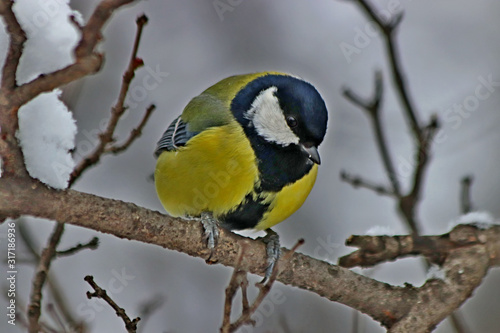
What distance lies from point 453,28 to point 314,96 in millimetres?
2767

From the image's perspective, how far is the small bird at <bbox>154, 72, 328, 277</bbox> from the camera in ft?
6.59

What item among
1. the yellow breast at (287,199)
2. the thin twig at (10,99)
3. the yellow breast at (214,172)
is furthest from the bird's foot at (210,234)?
the thin twig at (10,99)

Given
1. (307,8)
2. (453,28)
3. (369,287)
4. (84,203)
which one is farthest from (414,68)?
(84,203)

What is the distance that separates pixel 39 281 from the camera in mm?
1472

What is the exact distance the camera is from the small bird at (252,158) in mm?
2008

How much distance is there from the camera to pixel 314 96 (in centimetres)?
201

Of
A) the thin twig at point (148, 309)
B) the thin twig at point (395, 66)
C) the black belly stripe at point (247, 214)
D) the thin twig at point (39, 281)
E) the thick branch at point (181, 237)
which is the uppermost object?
the thin twig at point (395, 66)

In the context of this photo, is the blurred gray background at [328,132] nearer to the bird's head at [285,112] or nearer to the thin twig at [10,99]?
the bird's head at [285,112]

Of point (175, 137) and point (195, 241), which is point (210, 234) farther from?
point (175, 137)

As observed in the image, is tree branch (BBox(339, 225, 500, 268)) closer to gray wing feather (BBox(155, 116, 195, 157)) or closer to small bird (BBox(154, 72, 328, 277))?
small bird (BBox(154, 72, 328, 277))

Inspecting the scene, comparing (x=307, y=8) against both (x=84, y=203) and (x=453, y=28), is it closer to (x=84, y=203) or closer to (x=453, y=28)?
(x=453, y=28)

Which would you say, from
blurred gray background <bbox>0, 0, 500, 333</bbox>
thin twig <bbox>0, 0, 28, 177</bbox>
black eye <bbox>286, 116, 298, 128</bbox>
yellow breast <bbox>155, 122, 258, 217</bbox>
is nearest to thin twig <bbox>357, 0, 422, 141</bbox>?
black eye <bbox>286, 116, 298, 128</bbox>

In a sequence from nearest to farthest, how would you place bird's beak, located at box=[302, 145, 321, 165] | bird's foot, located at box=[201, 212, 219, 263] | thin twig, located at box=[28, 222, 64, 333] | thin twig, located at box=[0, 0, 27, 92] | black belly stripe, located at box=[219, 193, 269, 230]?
thin twig, located at box=[0, 0, 27, 92] < thin twig, located at box=[28, 222, 64, 333] < bird's foot, located at box=[201, 212, 219, 263] < bird's beak, located at box=[302, 145, 321, 165] < black belly stripe, located at box=[219, 193, 269, 230]

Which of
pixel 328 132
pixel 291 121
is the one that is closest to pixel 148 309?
pixel 291 121
